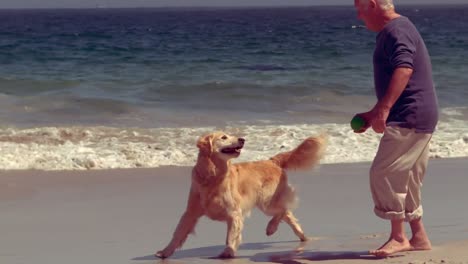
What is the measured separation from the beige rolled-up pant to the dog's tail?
108 cm

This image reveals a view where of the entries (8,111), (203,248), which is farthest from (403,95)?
(8,111)

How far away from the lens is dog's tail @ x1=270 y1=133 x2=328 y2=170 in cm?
636

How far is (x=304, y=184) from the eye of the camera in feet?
27.3

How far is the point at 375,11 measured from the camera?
5.29 m

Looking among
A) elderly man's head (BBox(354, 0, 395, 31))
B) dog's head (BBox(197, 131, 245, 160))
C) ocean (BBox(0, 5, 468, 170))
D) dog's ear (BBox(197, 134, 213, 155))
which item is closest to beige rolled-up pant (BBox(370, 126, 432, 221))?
elderly man's head (BBox(354, 0, 395, 31))

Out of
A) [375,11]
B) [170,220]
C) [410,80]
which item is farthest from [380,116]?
[170,220]

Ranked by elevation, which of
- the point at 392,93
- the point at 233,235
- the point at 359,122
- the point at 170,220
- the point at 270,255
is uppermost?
the point at 392,93

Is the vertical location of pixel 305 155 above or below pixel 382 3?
below

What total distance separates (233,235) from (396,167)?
1159 mm

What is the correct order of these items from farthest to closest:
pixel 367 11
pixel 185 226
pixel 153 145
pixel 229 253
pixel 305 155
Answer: pixel 153 145 < pixel 305 155 < pixel 185 226 < pixel 229 253 < pixel 367 11

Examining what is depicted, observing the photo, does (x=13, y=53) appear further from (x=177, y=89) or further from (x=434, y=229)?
(x=434, y=229)

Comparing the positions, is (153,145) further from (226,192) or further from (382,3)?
(382,3)

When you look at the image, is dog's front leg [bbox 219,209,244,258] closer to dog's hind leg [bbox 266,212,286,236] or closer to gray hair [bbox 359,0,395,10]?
dog's hind leg [bbox 266,212,286,236]

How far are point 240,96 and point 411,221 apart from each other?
1204cm
